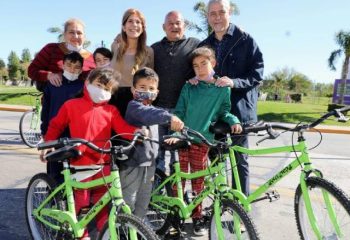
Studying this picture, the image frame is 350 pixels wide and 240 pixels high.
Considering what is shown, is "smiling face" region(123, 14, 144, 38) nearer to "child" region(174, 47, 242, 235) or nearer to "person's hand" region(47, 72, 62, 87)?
"child" region(174, 47, 242, 235)

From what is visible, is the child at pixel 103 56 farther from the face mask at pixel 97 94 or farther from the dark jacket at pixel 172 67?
the face mask at pixel 97 94

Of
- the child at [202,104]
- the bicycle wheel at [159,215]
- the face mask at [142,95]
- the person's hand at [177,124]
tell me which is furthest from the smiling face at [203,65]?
the bicycle wheel at [159,215]

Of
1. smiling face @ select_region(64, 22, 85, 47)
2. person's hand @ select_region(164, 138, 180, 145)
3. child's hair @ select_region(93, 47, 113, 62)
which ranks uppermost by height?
smiling face @ select_region(64, 22, 85, 47)

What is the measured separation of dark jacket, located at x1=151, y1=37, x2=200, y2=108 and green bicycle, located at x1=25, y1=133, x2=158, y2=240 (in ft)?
5.01

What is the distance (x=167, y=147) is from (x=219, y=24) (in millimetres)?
1349

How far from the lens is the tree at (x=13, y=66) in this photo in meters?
99.6

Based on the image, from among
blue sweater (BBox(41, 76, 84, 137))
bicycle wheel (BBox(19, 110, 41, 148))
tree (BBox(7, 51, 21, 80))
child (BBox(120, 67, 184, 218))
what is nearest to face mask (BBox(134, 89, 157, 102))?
child (BBox(120, 67, 184, 218))

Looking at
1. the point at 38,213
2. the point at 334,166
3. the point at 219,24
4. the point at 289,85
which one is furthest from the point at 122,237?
the point at 289,85

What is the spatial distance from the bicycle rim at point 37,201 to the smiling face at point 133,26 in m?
1.58

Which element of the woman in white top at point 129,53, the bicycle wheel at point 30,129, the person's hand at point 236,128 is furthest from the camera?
the bicycle wheel at point 30,129

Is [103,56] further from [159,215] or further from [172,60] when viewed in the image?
[159,215]

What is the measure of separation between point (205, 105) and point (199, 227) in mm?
1189

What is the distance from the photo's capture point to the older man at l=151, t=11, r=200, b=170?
164 inches

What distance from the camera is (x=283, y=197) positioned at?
5.26 m
